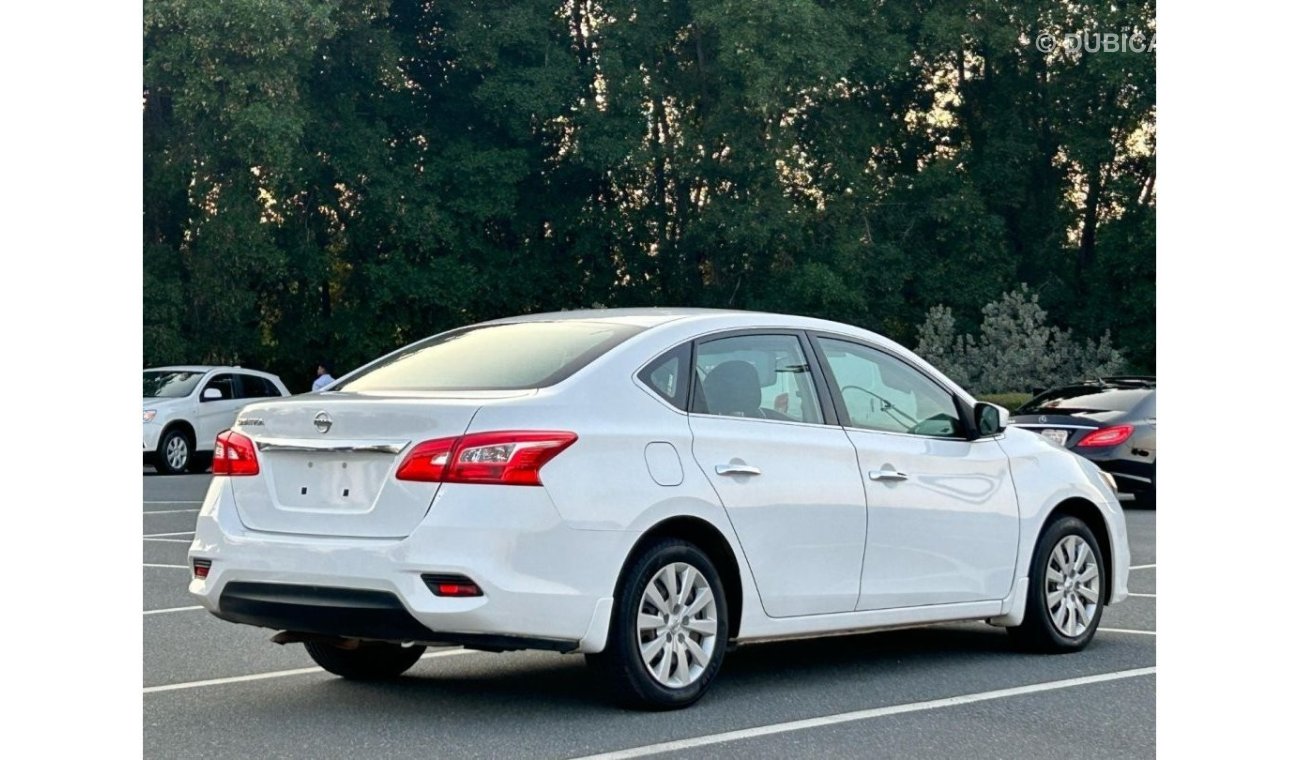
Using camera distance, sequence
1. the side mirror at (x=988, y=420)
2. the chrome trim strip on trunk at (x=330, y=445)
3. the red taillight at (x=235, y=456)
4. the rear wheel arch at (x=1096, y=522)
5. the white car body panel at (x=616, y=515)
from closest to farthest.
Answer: the white car body panel at (x=616, y=515)
the chrome trim strip on trunk at (x=330, y=445)
the red taillight at (x=235, y=456)
the side mirror at (x=988, y=420)
the rear wheel arch at (x=1096, y=522)

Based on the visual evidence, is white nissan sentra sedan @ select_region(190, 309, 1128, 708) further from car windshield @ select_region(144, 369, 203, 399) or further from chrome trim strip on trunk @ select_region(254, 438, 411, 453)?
car windshield @ select_region(144, 369, 203, 399)

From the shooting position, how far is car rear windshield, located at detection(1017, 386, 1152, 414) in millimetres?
19750

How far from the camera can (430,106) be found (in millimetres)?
43469

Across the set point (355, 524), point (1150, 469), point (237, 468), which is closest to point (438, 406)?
point (355, 524)

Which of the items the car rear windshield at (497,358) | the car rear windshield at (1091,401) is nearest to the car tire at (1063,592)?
the car rear windshield at (497,358)

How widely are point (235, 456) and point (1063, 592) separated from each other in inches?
164

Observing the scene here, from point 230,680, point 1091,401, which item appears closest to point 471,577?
point 230,680

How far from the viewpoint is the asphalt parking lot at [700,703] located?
661cm

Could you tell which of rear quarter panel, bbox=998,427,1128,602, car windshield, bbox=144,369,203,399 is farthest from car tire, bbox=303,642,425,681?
car windshield, bbox=144,369,203,399

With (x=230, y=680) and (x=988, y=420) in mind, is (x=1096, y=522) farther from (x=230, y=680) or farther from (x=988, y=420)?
(x=230, y=680)

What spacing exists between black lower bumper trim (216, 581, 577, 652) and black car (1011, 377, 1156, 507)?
43.0ft

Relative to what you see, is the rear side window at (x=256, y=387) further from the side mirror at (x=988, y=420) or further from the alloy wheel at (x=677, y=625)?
the alloy wheel at (x=677, y=625)

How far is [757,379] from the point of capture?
26.0ft

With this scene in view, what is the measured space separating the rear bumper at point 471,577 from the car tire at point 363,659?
1.21 meters
